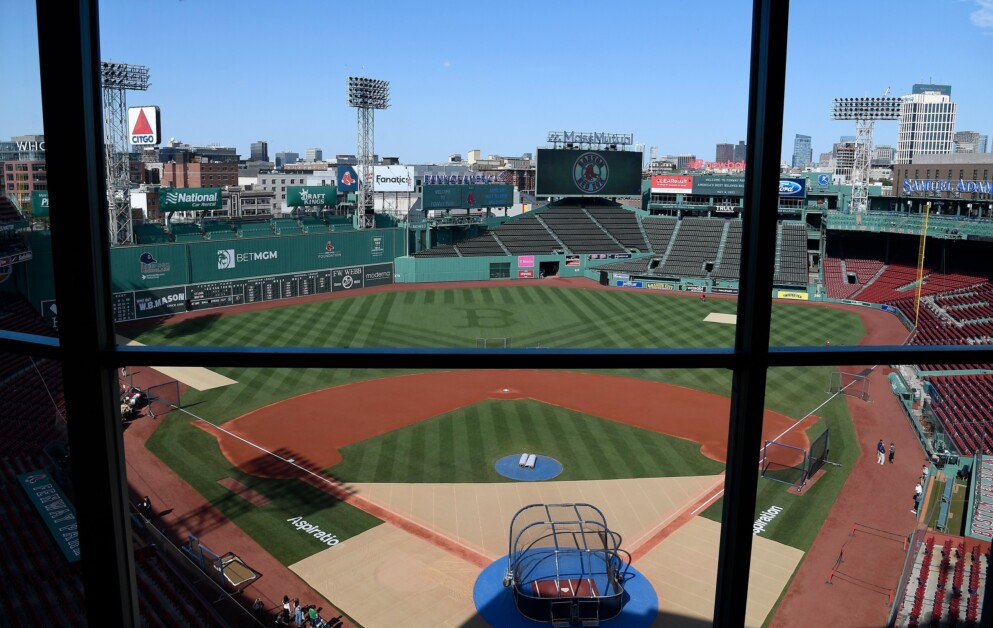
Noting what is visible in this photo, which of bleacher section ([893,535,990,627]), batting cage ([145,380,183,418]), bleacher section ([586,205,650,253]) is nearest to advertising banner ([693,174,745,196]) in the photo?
bleacher section ([586,205,650,253])

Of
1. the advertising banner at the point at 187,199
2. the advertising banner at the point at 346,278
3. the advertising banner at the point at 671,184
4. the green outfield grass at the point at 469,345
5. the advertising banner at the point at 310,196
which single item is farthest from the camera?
the advertising banner at the point at 671,184

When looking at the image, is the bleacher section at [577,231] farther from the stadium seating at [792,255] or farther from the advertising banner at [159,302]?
the advertising banner at [159,302]

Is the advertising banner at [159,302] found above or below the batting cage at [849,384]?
above

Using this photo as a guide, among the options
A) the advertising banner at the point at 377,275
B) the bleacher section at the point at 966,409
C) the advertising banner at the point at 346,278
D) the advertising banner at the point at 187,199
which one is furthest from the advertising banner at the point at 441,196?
the bleacher section at the point at 966,409

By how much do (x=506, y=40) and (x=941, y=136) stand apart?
91407 millimetres

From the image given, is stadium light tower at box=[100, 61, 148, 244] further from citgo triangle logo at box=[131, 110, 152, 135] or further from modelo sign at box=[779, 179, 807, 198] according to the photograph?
modelo sign at box=[779, 179, 807, 198]

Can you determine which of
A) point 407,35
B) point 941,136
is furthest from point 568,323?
point 941,136

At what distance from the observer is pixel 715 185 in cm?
5278

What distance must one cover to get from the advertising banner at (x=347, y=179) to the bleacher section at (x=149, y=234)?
13845mm

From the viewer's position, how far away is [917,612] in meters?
10.7

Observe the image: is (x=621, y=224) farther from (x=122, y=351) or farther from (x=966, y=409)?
(x=122, y=351)

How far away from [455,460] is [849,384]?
13.9m

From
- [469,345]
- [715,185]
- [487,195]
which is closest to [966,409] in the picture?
[469,345]

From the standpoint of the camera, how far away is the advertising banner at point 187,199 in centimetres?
3978
